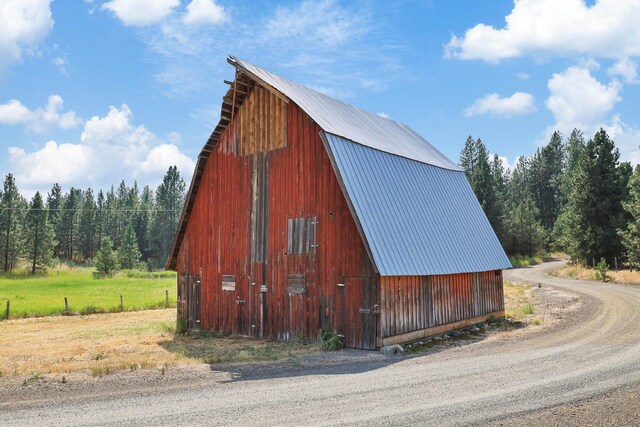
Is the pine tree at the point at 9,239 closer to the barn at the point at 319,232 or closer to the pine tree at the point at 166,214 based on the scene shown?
the pine tree at the point at 166,214

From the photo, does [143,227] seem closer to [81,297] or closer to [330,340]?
[81,297]

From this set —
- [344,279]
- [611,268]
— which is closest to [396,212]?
[344,279]

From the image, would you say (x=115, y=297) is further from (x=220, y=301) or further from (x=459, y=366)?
(x=459, y=366)

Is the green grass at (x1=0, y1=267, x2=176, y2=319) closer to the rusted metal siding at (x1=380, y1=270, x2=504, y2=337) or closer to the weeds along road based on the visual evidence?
the rusted metal siding at (x1=380, y1=270, x2=504, y2=337)

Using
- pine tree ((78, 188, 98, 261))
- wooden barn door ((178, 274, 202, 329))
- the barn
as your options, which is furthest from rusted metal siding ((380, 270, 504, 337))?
pine tree ((78, 188, 98, 261))

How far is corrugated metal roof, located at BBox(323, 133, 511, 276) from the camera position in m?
16.0

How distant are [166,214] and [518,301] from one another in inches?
3407

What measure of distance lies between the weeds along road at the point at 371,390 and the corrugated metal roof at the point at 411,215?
10.9ft

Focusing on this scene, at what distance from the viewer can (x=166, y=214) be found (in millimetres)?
103750

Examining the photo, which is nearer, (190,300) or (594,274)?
(190,300)

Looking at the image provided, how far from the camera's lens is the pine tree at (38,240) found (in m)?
70.4

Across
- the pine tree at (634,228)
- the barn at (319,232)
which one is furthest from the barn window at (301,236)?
the pine tree at (634,228)

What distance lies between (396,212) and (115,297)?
2803cm

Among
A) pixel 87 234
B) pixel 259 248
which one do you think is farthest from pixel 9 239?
pixel 259 248
